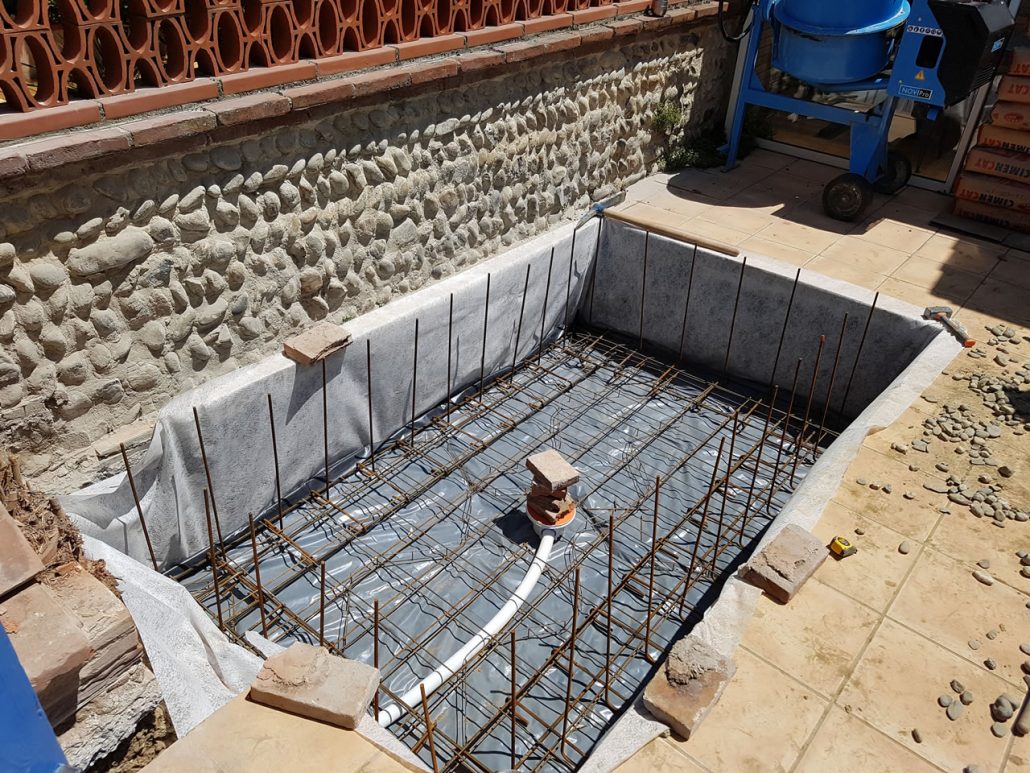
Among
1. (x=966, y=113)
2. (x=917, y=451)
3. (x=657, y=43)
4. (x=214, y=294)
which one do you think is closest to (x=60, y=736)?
(x=214, y=294)

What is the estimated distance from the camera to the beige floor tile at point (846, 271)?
6.84 m

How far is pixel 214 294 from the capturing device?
5.13 meters

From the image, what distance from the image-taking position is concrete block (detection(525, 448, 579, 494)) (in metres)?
5.05

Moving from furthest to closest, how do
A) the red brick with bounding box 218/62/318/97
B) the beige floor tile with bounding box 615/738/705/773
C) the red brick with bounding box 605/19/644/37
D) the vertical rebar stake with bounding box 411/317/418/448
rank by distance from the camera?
the red brick with bounding box 605/19/644/37 < the vertical rebar stake with bounding box 411/317/418/448 < the red brick with bounding box 218/62/318/97 < the beige floor tile with bounding box 615/738/705/773

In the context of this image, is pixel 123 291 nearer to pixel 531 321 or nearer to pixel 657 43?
pixel 531 321

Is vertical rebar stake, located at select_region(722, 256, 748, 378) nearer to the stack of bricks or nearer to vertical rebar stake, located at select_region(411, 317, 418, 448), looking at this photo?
the stack of bricks

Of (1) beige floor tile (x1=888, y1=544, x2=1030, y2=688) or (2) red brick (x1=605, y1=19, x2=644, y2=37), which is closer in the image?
(1) beige floor tile (x1=888, y1=544, x2=1030, y2=688)

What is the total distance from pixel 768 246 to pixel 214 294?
4858mm

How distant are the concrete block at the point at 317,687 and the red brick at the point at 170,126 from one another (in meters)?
2.81

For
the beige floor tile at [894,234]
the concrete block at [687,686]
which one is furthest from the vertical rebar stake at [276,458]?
the beige floor tile at [894,234]

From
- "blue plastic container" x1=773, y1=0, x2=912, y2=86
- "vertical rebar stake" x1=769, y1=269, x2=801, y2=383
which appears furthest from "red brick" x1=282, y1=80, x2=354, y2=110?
"blue plastic container" x1=773, y1=0, x2=912, y2=86

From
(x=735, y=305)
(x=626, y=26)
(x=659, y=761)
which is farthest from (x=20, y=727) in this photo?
(x=626, y=26)

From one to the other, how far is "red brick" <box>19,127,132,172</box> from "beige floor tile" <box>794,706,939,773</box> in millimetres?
4306

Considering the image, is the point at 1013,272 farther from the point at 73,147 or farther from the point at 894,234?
the point at 73,147
